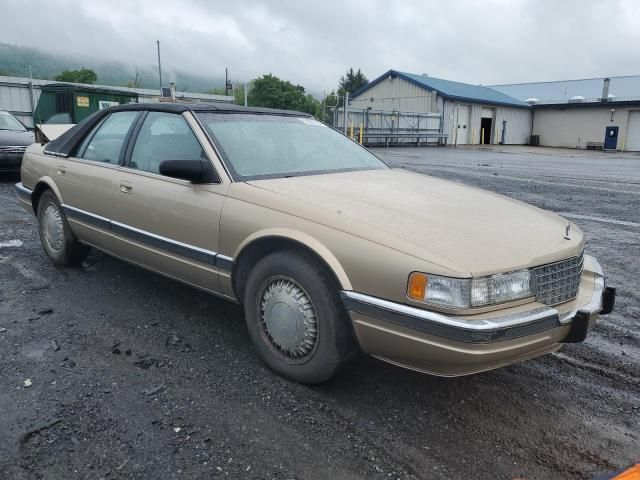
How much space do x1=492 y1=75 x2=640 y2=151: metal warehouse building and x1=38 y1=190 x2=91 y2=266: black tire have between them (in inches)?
1680

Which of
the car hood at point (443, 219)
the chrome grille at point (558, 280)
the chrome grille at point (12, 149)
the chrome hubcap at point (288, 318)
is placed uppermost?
the chrome grille at point (12, 149)

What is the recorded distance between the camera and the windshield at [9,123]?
10.7m

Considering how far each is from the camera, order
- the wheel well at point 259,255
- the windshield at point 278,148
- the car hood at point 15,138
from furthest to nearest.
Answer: the car hood at point 15,138 → the windshield at point 278,148 → the wheel well at point 259,255

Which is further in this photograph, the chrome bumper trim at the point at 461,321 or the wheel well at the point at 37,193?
the wheel well at the point at 37,193

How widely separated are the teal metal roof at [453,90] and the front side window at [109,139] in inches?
1390

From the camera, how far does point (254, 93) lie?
61250 mm

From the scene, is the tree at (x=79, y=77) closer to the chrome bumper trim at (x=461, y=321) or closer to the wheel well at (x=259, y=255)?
the wheel well at (x=259, y=255)

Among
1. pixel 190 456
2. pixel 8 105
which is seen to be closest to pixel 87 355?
pixel 190 456

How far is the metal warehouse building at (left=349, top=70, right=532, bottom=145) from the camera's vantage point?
37.5m

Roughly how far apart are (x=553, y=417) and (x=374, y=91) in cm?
4153

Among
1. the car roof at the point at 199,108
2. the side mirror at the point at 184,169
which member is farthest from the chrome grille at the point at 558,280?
the car roof at the point at 199,108

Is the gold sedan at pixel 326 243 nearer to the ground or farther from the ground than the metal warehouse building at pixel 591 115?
nearer to the ground

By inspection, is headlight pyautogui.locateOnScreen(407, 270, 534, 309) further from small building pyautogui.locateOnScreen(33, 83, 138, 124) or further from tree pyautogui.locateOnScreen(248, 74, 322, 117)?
tree pyautogui.locateOnScreen(248, 74, 322, 117)

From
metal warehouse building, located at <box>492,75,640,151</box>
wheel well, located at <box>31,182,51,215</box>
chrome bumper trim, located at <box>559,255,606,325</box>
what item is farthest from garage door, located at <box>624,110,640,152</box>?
wheel well, located at <box>31,182,51,215</box>
